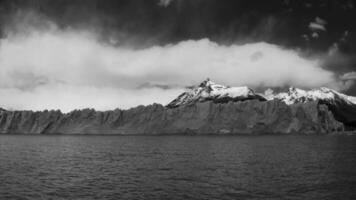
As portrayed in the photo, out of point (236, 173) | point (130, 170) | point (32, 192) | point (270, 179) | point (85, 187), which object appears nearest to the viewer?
point (32, 192)

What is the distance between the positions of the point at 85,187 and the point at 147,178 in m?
8.06

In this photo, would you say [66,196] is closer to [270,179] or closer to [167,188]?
[167,188]

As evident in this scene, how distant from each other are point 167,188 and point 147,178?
260 inches

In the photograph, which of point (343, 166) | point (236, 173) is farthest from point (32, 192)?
point (343, 166)

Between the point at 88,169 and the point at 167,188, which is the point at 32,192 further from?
the point at 88,169

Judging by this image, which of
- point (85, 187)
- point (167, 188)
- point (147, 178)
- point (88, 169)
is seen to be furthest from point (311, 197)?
point (88, 169)

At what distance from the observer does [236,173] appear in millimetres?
45250

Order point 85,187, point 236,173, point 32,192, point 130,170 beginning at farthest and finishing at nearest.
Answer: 1. point 130,170
2. point 236,173
3. point 85,187
4. point 32,192

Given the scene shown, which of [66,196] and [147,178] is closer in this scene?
[66,196]

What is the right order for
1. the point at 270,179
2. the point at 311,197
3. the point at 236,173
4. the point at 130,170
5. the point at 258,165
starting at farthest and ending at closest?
the point at 258,165 < the point at 130,170 < the point at 236,173 < the point at 270,179 < the point at 311,197

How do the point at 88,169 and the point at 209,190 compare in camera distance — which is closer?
the point at 209,190

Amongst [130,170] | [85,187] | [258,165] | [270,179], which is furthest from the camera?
[258,165]

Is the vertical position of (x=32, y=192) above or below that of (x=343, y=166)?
below

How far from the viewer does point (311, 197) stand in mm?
31625
